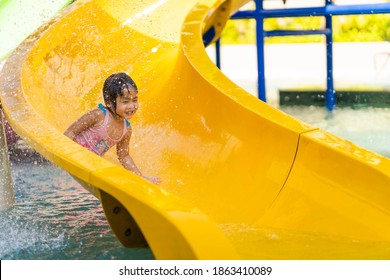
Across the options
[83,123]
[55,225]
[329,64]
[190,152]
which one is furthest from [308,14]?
[55,225]

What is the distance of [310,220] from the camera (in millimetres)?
2707

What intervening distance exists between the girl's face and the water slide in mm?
263

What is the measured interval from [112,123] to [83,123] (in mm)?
125

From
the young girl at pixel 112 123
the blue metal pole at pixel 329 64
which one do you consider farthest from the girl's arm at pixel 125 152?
the blue metal pole at pixel 329 64

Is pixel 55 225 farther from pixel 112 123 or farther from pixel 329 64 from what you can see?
pixel 329 64

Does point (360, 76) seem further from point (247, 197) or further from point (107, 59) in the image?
point (247, 197)

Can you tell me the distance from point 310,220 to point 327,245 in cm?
23

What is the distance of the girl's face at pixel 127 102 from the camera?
3.16 metres

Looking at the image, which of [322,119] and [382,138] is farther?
[322,119]

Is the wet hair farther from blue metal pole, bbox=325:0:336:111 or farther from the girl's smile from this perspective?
blue metal pole, bbox=325:0:336:111

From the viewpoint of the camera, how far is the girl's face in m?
3.16

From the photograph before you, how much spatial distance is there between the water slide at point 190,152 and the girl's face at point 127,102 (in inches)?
10.3

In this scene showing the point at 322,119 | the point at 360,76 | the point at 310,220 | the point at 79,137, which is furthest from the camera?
the point at 360,76
